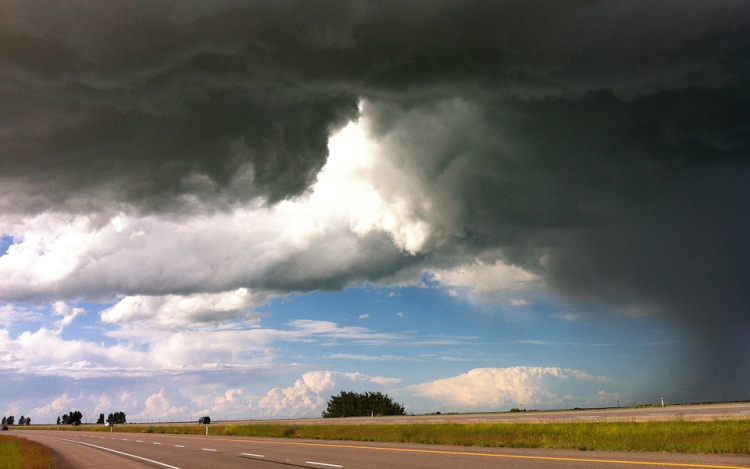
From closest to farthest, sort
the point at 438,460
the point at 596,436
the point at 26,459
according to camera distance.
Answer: the point at 438,460 < the point at 596,436 < the point at 26,459

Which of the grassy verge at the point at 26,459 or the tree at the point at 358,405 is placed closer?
the grassy verge at the point at 26,459

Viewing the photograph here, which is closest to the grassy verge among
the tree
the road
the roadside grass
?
the road

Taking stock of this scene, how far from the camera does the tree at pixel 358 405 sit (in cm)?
10931

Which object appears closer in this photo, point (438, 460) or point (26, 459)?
point (438, 460)

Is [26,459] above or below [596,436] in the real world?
below

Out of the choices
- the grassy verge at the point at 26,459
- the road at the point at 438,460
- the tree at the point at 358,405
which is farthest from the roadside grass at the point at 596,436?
the tree at the point at 358,405

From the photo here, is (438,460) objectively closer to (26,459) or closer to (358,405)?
(26,459)

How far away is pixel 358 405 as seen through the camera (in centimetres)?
11212

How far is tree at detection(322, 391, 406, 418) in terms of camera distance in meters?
109

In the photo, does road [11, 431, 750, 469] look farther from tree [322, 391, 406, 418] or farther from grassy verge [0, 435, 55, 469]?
tree [322, 391, 406, 418]

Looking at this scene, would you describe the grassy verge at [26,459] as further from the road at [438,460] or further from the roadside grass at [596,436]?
the roadside grass at [596,436]

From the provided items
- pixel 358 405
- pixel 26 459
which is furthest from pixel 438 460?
pixel 358 405

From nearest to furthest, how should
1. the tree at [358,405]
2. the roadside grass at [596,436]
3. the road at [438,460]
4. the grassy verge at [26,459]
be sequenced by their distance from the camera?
the road at [438,460] → the roadside grass at [596,436] → the grassy verge at [26,459] → the tree at [358,405]

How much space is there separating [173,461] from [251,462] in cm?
511
